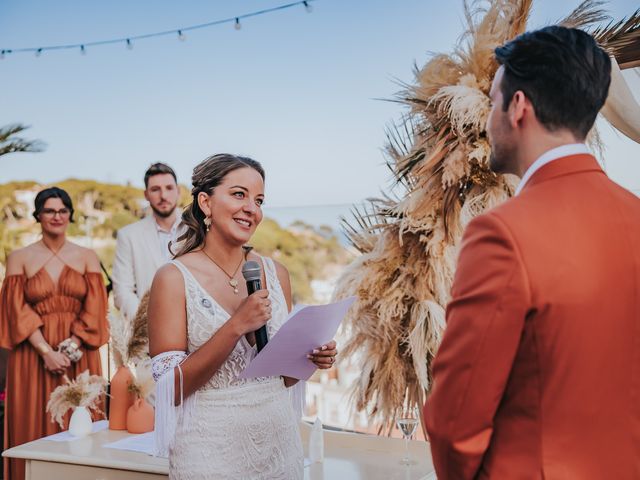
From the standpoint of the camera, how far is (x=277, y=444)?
2057 mm

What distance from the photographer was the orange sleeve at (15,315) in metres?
4.14

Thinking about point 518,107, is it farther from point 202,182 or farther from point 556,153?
point 202,182

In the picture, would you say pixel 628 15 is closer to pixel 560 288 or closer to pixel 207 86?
pixel 560 288

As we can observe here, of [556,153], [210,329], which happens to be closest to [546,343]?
[556,153]

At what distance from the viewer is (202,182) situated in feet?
6.90

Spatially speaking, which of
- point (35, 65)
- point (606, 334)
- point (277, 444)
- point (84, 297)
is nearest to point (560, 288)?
point (606, 334)

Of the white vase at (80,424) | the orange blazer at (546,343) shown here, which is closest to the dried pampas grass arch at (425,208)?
the orange blazer at (546,343)

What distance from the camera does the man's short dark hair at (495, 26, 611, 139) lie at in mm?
1196

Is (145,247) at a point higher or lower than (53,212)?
lower

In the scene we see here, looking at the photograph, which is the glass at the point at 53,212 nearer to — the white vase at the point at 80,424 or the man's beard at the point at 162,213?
the man's beard at the point at 162,213

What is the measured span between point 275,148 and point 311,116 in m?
1.52

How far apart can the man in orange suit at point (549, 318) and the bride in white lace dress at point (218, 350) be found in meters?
0.81

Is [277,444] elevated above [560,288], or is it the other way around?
[560,288]

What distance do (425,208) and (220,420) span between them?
0.86 metres
